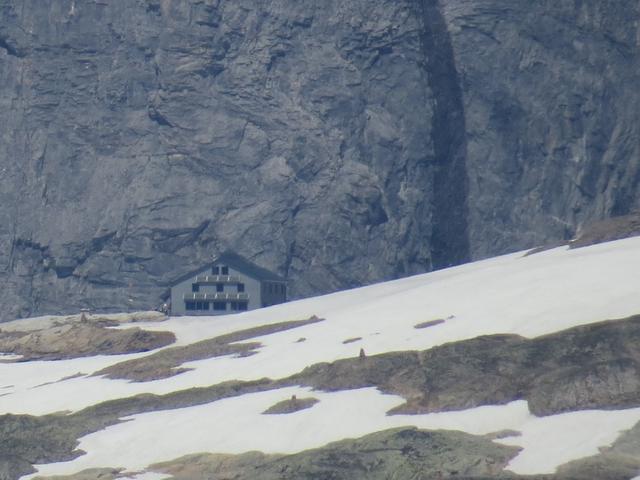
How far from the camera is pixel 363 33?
138m

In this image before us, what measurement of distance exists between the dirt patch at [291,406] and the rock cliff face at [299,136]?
76.2m

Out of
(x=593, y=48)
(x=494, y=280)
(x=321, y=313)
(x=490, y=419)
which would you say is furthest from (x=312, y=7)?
(x=490, y=419)

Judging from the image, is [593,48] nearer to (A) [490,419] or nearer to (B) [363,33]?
(B) [363,33]

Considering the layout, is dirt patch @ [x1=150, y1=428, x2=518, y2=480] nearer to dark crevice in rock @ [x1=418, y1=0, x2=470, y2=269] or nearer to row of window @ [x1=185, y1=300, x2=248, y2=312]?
row of window @ [x1=185, y1=300, x2=248, y2=312]

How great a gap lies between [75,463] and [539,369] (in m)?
14.9

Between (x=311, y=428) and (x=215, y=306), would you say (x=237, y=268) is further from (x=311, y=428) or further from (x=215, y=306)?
(x=311, y=428)

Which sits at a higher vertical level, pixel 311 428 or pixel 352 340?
pixel 352 340

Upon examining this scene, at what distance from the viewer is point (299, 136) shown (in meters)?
134

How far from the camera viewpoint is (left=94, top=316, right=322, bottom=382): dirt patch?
64812mm

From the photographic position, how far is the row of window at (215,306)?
112 metres

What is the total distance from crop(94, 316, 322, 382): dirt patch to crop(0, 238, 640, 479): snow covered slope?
183 millimetres

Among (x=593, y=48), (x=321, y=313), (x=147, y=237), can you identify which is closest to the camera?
(x=321, y=313)

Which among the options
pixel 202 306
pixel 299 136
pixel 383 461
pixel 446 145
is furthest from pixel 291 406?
pixel 446 145

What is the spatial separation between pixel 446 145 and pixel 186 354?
70651mm
